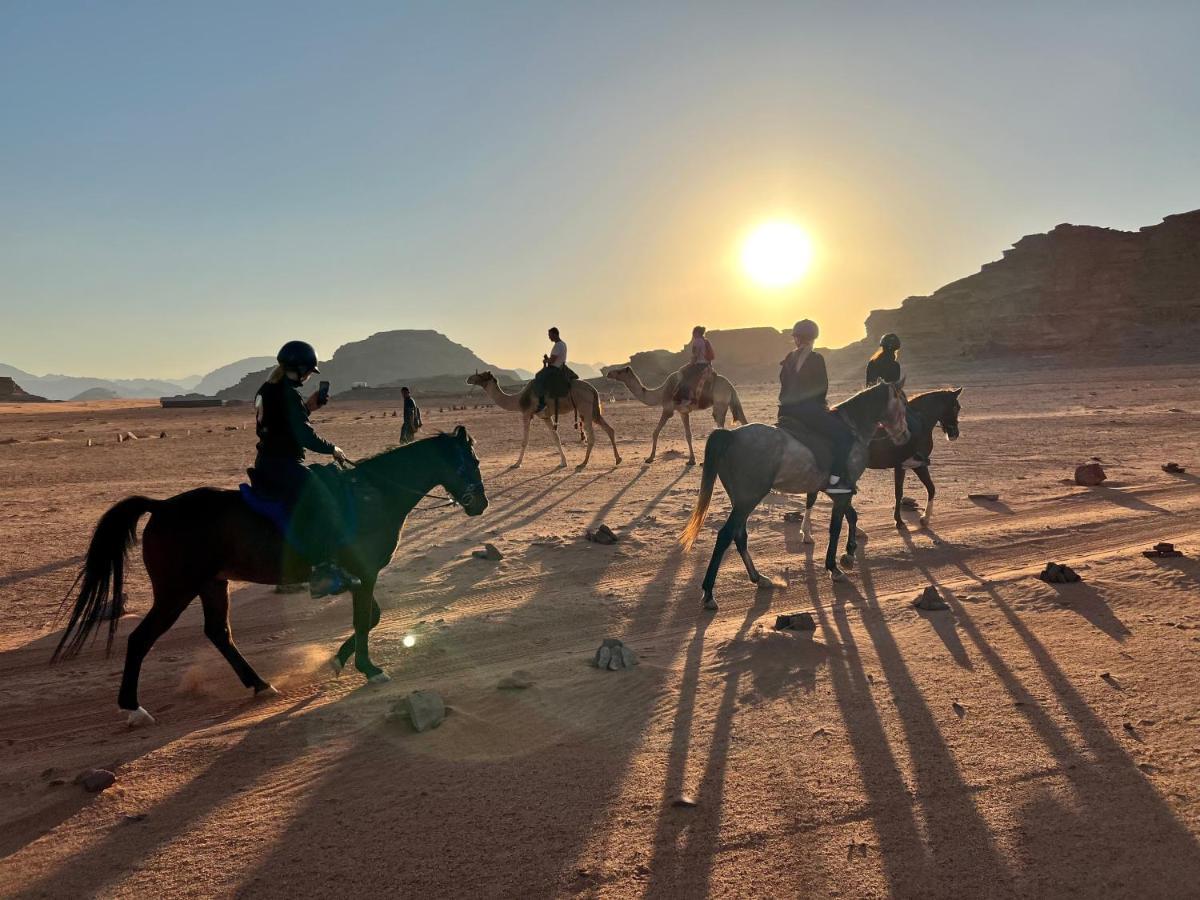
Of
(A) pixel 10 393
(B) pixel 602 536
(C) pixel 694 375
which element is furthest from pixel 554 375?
(A) pixel 10 393

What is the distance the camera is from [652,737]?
16.7 feet

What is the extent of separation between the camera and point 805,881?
3.64 m

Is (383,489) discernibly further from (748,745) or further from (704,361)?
(704,361)

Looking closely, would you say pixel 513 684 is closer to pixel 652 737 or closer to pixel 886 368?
pixel 652 737

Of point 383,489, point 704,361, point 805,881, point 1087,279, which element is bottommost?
point 805,881

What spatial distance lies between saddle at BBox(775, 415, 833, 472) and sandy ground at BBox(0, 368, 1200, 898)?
1.56 m

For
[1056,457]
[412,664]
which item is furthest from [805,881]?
[1056,457]

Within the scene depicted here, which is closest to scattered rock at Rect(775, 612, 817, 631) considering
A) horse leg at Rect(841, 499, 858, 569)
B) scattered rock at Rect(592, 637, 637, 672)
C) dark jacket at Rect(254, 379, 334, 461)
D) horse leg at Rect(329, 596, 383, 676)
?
scattered rock at Rect(592, 637, 637, 672)

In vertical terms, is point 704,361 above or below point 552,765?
above

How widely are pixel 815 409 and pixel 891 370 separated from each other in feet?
10.7

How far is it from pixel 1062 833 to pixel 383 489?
555 centimetres

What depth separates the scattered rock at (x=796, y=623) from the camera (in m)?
6.86

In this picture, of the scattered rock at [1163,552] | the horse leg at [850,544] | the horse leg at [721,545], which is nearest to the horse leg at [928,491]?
the horse leg at [850,544]

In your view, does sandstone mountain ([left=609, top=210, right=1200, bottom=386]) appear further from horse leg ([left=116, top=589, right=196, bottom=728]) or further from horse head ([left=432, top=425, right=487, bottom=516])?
horse leg ([left=116, top=589, right=196, bottom=728])
